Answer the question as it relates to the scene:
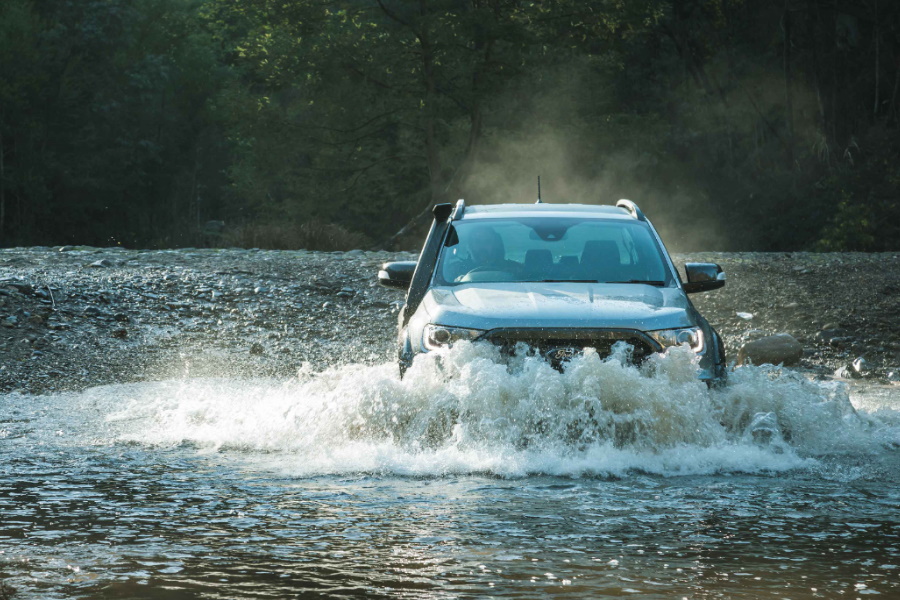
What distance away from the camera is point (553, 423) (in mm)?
7527

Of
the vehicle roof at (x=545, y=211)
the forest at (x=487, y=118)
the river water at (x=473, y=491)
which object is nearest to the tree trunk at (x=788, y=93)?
the forest at (x=487, y=118)

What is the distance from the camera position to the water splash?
24.4ft

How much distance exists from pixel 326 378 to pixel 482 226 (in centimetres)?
162

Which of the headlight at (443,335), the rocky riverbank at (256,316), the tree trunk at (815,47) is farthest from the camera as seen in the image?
the tree trunk at (815,47)

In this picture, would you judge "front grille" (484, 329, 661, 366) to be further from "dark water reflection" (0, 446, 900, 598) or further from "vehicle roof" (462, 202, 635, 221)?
"vehicle roof" (462, 202, 635, 221)

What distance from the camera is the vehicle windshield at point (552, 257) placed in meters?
8.80

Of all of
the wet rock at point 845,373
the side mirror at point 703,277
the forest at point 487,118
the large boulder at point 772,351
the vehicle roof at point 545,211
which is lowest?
the wet rock at point 845,373

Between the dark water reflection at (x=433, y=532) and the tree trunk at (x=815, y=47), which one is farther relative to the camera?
the tree trunk at (x=815, y=47)

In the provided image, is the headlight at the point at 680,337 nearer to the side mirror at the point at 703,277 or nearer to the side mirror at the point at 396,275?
the side mirror at the point at 703,277

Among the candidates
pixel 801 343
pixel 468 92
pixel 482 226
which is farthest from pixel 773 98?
pixel 482 226

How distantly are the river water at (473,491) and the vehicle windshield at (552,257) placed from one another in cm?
98

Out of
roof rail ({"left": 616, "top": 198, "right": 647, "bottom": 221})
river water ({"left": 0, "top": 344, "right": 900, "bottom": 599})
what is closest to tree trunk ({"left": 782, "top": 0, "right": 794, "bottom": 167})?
roof rail ({"left": 616, "top": 198, "right": 647, "bottom": 221})

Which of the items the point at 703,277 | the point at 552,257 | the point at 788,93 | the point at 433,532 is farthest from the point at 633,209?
the point at 788,93

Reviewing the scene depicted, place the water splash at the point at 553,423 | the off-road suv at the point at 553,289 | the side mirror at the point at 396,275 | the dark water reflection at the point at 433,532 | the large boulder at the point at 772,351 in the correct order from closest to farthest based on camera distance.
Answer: the dark water reflection at the point at 433,532, the water splash at the point at 553,423, the off-road suv at the point at 553,289, the side mirror at the point at 396,275, the large boulder at the point at 772,351
